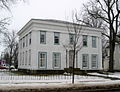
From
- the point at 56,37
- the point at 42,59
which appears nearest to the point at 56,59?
the point at 42,59

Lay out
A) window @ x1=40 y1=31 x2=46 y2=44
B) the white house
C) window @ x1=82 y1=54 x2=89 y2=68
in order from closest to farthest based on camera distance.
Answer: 1. the white house
2. window @ x1=40 y1=31 x2=46 y2=44
3. window @ x1=82 y1=54 x2=89 y2=68

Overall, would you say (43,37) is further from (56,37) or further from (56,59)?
(56,59)

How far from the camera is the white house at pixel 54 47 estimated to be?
108 feet

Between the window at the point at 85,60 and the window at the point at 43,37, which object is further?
the window at the point at 85,60

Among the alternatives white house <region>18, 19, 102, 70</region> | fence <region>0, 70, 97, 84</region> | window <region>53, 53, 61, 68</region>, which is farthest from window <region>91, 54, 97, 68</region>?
fence <region>0, 70, 97, 84</region>

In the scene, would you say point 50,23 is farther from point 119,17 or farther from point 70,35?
point 119,17

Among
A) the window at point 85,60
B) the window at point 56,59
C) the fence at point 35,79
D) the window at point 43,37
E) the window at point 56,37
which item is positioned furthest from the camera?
the window at point 85,60

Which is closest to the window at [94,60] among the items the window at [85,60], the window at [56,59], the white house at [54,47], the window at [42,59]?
the white house at [54,47]

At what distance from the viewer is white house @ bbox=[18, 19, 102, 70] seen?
1302 inches

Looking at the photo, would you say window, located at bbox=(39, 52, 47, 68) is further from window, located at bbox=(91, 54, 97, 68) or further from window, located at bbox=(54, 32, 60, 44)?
window, located at bbox=(91, 54, 97, 68)

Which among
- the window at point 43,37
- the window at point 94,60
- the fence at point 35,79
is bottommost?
the fence at point 35,79

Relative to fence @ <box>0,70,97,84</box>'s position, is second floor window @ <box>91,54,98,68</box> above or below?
above

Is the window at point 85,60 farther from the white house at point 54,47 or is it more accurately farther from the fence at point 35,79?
the fence at point 35,79

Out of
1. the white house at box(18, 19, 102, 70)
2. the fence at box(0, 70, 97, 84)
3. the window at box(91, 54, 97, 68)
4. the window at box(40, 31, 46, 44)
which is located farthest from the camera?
the window at box(91, 54, 97, 68)
